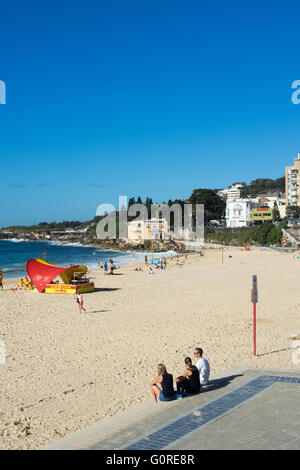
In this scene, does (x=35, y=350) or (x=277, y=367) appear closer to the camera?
(x=277, y=367)

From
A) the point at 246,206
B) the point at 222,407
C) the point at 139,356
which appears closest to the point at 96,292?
the point at 139,356

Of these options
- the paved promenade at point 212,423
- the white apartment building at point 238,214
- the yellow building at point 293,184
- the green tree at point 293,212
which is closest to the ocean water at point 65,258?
the paved promenade at point 212,423

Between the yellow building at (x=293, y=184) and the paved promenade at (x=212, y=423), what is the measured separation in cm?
9548

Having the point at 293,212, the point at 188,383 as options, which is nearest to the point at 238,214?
the point at 293,212

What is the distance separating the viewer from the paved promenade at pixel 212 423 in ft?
17.9

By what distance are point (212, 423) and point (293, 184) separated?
100m

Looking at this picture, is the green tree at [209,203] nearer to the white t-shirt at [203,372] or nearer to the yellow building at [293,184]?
the yellow building at [293,184]

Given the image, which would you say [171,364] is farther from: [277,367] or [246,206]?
[246,206]

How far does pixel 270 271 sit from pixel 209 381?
80.2 feet

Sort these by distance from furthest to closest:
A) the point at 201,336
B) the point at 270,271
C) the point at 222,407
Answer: the point at 270,271 < the point at 201,336 < the point at 222,407

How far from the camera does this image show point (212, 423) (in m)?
6.04

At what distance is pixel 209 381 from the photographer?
8.19 m

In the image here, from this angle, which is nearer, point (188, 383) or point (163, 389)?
point (163, 389)

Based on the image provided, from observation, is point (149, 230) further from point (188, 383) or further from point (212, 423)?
point (212, 423)
